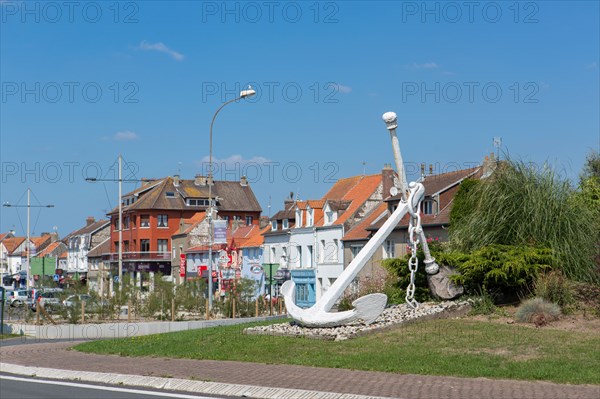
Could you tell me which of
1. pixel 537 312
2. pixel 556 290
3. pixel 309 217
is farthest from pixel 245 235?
pixel 537 312

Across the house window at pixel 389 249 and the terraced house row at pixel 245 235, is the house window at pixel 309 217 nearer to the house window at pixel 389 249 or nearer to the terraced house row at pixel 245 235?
the terraced house row at pixel 245 235

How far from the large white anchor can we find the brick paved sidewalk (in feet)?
11.3

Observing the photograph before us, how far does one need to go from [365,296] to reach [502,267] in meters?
4.01

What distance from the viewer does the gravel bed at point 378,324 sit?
65.5ft

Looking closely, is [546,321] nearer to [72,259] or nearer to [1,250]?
Answer: [72,259]

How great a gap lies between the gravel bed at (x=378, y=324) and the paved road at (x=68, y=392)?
6.49 m

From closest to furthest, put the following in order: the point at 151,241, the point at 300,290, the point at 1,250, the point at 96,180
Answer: the point at 96,180, the point at 300,290, the point at 151,241, the point at 1,250

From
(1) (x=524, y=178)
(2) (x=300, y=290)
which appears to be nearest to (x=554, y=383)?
(1) (x=524, y=178)

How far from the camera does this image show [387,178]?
Result: 58.2m

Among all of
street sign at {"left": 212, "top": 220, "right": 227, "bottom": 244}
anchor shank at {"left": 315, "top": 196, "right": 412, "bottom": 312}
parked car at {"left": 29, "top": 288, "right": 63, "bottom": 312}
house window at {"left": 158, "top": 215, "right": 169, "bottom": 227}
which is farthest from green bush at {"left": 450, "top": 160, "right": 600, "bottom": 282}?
house window at {"left": 158, "top": 215, "right": 169, "bottom": 227}

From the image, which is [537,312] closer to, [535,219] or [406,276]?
[535,219]

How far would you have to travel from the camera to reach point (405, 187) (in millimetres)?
22078

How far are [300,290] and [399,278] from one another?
38.7 meters

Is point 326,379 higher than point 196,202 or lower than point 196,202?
lower
